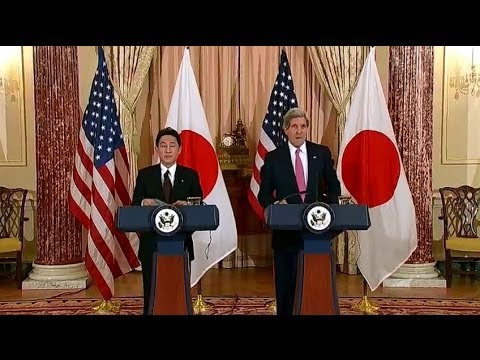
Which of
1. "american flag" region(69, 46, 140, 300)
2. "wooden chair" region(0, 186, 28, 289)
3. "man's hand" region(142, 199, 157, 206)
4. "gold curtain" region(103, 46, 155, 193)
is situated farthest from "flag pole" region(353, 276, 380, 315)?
"wooden chair" region(0, 186, 28, 289)

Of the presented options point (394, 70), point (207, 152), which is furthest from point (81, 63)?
point (394, 70)

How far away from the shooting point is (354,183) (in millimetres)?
5438

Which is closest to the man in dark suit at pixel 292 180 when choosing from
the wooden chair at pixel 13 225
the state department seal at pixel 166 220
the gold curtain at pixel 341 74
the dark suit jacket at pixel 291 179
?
the dark suit jacket at pixel 291 179

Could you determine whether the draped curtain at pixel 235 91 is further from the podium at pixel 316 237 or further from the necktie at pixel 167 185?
the podium at pixel 316 237

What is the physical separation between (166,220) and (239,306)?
2297 millimetres

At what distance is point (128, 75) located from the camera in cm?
698

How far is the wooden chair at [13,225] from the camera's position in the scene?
21.7 feet

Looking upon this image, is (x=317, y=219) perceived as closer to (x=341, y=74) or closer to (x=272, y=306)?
(x=272, y=306)

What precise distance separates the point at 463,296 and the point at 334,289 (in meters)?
2.74

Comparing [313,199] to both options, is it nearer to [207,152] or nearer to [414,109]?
[207,152]

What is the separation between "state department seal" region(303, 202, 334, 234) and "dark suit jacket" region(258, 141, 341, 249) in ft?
1.54

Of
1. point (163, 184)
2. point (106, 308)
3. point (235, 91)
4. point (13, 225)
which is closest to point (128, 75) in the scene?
point (235, 91)

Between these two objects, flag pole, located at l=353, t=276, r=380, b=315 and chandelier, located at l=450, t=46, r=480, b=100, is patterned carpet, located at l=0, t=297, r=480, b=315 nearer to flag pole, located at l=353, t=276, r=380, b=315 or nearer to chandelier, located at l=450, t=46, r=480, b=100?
flag pole, located at l=353, t=276, r=380, b=315

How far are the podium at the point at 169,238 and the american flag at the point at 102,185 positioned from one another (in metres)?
1.50
